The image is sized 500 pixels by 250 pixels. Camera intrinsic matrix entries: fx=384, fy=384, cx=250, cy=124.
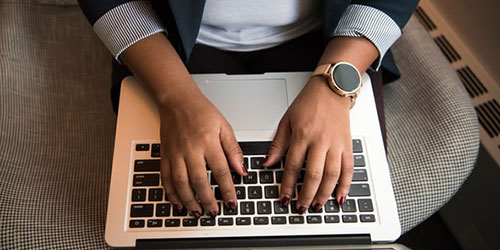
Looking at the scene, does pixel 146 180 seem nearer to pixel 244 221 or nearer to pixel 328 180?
pixel 244 221

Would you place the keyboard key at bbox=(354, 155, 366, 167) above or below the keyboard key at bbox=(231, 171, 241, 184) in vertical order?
above

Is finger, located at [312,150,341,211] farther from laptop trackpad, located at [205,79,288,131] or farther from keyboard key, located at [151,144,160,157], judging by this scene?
keyboard key, located at [151,144,160,157]

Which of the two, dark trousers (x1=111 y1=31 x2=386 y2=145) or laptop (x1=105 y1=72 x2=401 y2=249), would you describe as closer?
laptop (x1=105 y1=72 x2=401 y2=249)

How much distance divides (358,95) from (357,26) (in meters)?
0.11

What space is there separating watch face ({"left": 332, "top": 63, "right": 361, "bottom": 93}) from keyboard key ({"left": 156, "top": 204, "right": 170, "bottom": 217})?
12.4 inches

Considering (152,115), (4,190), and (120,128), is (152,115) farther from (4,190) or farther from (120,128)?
(4,190)

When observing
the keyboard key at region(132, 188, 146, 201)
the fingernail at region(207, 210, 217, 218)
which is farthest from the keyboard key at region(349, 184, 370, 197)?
the keyboard key at region(132, 188, 146, 201)

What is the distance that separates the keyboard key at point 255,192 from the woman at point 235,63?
3cm

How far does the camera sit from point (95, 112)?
786mm

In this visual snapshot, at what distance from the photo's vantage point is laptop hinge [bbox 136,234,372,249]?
0.54 m

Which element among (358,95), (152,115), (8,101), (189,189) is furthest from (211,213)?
(8,101)

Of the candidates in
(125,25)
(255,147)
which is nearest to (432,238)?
(255,147)

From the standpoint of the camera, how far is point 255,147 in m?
0.59

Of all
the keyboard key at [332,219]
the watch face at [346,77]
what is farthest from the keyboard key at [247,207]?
the watch face at [346,77]
